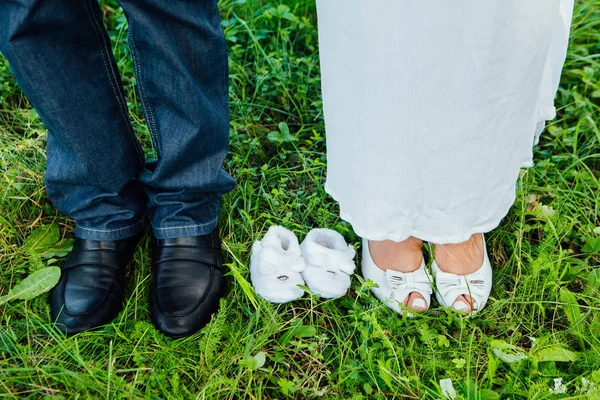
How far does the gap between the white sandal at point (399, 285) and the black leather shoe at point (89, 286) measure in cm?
67

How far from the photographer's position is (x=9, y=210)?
1603 millimetres

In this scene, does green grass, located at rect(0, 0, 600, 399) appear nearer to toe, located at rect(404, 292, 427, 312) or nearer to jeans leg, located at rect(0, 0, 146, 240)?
toe, located at rect(404, 292, 427, 312)

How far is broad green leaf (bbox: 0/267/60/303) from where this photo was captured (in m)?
1.39

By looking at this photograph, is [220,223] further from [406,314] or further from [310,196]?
[406,314]

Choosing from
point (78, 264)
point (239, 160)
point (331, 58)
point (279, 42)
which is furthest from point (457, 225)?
A: point (279, 42)

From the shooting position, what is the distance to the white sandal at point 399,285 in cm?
139

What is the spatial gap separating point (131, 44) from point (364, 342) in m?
0.85

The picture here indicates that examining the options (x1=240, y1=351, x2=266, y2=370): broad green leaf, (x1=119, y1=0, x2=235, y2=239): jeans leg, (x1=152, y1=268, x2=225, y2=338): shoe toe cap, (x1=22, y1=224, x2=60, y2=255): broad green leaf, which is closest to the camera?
(x1=119, y1=0, x2=235, y2=239): jeans leg

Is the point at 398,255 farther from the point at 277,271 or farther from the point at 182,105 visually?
the point at 182,105

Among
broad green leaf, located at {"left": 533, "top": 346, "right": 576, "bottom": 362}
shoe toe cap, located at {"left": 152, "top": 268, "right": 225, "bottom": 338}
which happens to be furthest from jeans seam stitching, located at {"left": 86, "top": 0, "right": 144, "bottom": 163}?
broad green leaf, located at {"left": 533, "top": 346, "right": 576, "bottom": 362}

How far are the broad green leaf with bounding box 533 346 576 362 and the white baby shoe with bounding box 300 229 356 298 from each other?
0.49 metres

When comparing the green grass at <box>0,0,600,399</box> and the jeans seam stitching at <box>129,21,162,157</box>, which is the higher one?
the jeans seam stitching at <box>129,21,162,157</box>

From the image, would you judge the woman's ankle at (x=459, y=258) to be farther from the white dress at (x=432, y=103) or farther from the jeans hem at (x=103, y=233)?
the jeans hem at (x=103, y=233)

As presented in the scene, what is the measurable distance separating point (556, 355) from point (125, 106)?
3.90 feet
